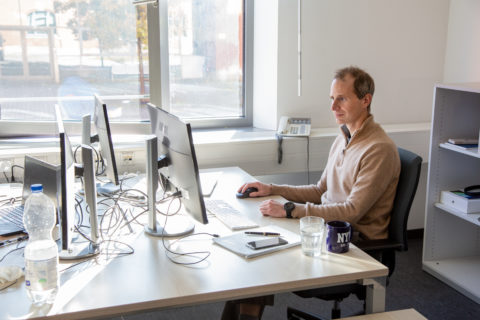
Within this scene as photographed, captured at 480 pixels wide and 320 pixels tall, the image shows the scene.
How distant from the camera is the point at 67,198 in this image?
61.3 inches

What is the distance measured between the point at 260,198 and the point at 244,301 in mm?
738

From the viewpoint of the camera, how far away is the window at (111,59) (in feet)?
10.3

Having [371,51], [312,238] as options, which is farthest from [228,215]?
[371,51]

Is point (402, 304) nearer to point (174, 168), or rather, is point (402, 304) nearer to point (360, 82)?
point (360, 82)

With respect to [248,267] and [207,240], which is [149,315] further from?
[248,267]

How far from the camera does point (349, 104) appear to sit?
7.62 feet

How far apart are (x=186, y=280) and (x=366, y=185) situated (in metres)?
0.91

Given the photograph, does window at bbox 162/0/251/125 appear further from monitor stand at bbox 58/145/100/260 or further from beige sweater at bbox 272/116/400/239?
monitor stand at bbox 58/145/100/260

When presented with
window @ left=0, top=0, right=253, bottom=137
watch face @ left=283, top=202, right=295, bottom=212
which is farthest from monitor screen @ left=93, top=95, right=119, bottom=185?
window @ left=0, top=0, right=253, bottom=137

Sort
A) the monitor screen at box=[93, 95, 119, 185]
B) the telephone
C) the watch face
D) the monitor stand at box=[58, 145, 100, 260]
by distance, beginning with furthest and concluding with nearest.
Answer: the telephone < the monitor screen at box=[93, 95, 119, 185] < the watch face < the monitor stand at box=[58, 145, 100, 260]

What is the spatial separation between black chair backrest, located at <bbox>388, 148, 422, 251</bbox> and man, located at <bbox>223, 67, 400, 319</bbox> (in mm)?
26

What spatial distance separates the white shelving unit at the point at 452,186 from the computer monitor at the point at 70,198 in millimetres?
2089

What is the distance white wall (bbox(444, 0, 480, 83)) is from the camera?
3400mm

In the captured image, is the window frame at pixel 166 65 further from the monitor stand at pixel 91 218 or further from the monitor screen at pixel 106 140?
the monitor stand at pixel 91 218
